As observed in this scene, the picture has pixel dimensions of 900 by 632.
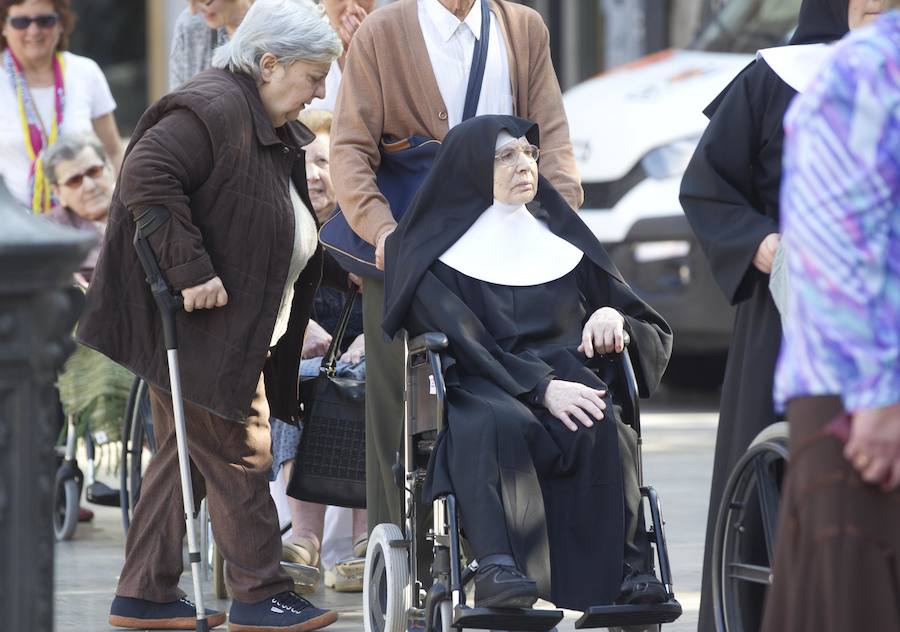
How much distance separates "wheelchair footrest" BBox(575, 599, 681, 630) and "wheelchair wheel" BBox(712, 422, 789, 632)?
196 mm

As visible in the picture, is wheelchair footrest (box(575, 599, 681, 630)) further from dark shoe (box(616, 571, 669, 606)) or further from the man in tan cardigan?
the man in tan cardigan

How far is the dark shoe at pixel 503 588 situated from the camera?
14.5ft

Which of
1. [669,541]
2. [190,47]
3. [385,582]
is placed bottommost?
[669,541]

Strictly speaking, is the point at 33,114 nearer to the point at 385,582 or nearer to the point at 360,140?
the point at 360,140

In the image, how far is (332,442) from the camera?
19.7ft

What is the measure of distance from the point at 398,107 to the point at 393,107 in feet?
0.07

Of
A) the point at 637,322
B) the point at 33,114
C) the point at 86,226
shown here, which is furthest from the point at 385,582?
the point at 33,114

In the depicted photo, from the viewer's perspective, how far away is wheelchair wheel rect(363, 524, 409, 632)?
496cm

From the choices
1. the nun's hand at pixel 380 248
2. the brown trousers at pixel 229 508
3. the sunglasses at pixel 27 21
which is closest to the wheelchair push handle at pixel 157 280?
the brown trousers at pixel 229 508

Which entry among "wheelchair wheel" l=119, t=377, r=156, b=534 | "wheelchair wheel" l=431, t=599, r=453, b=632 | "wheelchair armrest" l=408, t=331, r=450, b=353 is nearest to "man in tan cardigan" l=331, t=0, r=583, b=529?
"wheelchair armrest" l=408, t=331, r=450, b=353

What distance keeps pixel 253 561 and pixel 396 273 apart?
1.01 metres

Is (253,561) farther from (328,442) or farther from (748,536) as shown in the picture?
(748,536)

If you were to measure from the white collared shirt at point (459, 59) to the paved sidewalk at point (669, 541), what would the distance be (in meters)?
1.58

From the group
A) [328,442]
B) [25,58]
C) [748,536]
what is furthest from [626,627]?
[25,58]
